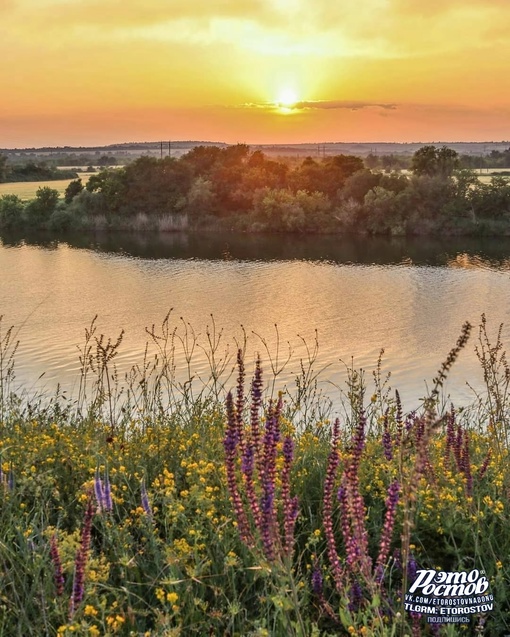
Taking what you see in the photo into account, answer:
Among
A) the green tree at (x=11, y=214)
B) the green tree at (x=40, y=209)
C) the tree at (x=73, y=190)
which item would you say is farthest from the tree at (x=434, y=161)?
the green tree at (x=11, y=214)

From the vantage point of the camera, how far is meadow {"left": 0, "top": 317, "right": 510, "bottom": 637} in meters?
2.57

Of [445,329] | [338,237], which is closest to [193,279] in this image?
[445,329]

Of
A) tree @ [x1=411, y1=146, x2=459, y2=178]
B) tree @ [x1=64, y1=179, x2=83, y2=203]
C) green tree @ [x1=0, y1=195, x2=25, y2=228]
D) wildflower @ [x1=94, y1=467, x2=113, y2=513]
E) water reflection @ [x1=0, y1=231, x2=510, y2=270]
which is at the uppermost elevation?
tree @ [x1=411, y1=146, x2=459, y2=178]

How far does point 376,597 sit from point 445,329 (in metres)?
25.1

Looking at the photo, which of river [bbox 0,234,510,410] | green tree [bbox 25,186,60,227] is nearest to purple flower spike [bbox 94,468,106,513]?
river [bbox 0,234,510,410]

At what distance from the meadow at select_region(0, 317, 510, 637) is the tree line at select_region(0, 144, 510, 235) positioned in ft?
177

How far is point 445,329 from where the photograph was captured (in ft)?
87.4

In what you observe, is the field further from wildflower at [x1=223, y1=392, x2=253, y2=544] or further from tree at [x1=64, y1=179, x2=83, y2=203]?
wildflower at [x1=223, y1=392, x2=253, y2=544]

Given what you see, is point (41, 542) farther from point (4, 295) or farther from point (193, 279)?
point (193, 279)

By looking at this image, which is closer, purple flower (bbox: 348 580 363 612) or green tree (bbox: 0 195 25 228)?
purple flower (bbox: 348 580 363 612)

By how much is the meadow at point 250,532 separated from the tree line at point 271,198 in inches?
2120

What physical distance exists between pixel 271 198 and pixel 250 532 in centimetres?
5964

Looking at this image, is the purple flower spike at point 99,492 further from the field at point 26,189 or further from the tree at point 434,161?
the field at point 26,189

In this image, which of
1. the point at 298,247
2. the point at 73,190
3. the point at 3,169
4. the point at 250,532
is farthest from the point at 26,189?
the point at 250,532
